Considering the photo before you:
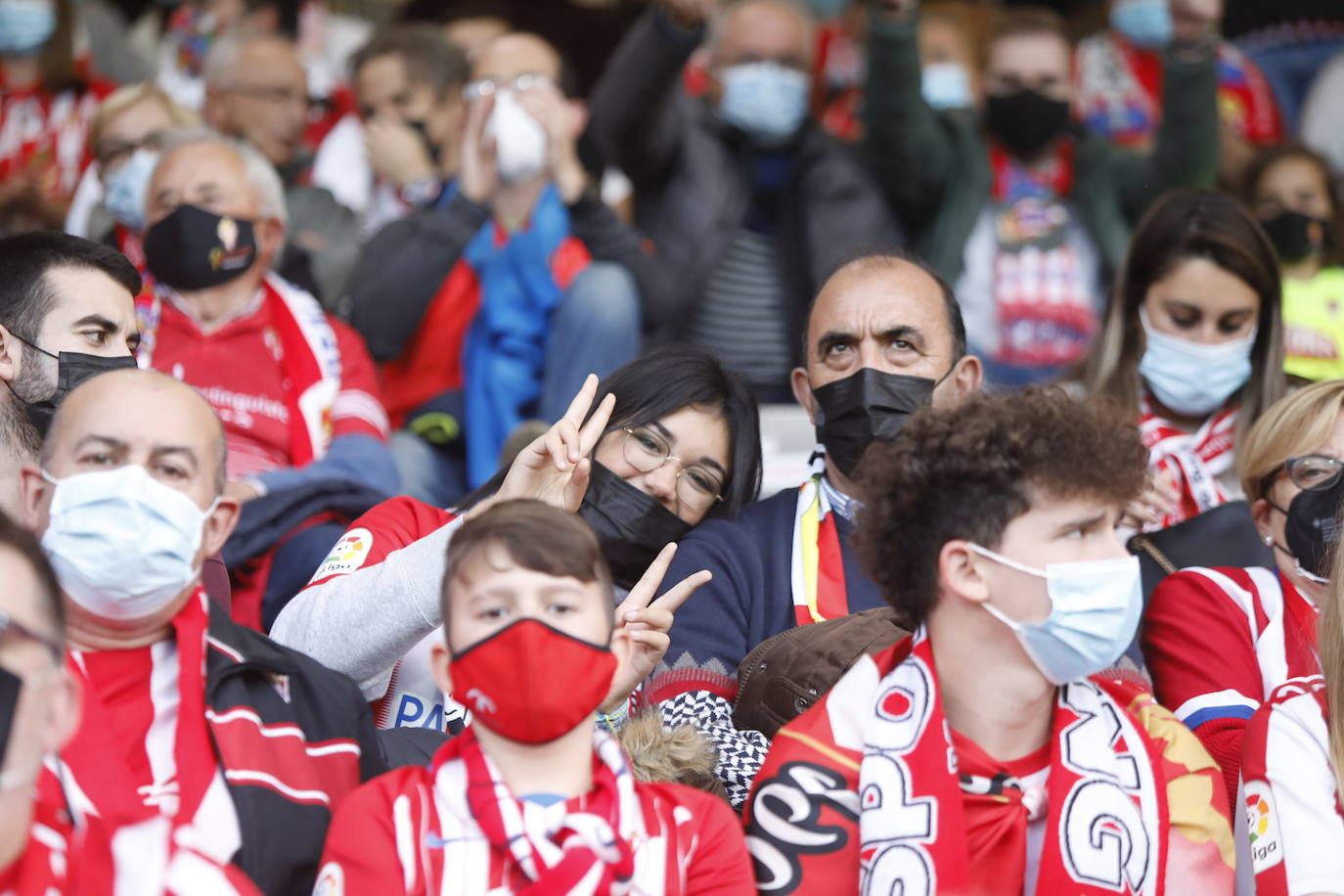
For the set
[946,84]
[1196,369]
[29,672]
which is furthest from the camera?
[946,84]

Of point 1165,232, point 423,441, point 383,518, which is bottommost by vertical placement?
point 423,441

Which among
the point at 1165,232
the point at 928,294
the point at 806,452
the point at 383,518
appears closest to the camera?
the point at 383,518

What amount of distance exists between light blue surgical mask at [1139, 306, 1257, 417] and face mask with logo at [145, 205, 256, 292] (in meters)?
2.50

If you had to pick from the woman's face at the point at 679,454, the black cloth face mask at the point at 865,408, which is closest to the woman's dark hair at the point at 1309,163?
the black cloth face mask at the point at 865,408

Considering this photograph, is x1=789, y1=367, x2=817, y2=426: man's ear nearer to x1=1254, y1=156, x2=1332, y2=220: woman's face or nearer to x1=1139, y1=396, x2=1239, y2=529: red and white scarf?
x1=1139, y1=396, x2=1239, y2=529: red and white scarf

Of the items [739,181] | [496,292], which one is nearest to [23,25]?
[496,292]

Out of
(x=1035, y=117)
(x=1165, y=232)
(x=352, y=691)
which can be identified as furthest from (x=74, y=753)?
(x=1035, y=117)

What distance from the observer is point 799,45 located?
5.80 meters

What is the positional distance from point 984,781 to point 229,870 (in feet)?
3.82

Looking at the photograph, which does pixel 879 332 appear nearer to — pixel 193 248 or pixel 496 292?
pixel 496 292

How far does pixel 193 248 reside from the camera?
4.46 m

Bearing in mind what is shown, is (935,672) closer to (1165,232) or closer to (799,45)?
(1165,232)

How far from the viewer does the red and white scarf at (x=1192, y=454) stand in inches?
171

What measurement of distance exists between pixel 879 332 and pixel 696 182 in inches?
80.7
